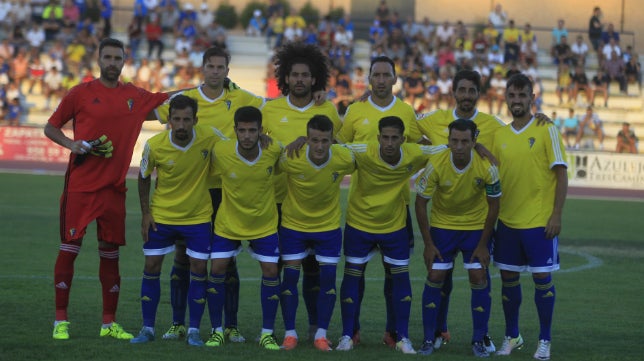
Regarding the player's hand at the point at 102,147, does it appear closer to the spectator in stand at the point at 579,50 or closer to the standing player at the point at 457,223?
the standing player at the point at 457,223

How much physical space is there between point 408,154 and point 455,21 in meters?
31.0

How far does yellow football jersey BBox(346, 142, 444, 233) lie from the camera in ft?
28.8

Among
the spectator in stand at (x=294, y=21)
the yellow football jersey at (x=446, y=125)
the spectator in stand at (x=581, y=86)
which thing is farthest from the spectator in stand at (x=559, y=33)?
the yellow football jersey at (x=446, y=125)

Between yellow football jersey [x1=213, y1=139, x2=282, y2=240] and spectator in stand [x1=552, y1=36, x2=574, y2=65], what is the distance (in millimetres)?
29751

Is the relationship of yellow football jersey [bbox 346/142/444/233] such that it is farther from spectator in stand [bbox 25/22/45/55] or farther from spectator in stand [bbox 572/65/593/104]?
spectator in stand [bbox 25/22/45/55]

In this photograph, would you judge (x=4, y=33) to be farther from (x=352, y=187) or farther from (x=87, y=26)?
(x=352, y=187)

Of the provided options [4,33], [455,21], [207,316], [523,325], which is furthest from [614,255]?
[4,33]

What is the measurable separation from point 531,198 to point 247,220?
224 centimetres

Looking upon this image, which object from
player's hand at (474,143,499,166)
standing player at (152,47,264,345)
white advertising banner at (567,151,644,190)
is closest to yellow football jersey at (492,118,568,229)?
player's hand at (474,143,499,166)

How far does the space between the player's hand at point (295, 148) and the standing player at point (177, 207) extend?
68 centimetres

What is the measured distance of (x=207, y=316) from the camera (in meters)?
10.2

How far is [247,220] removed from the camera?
343 inches

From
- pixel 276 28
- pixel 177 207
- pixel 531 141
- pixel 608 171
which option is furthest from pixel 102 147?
pixel 276 28

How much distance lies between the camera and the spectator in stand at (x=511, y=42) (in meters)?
36.5
